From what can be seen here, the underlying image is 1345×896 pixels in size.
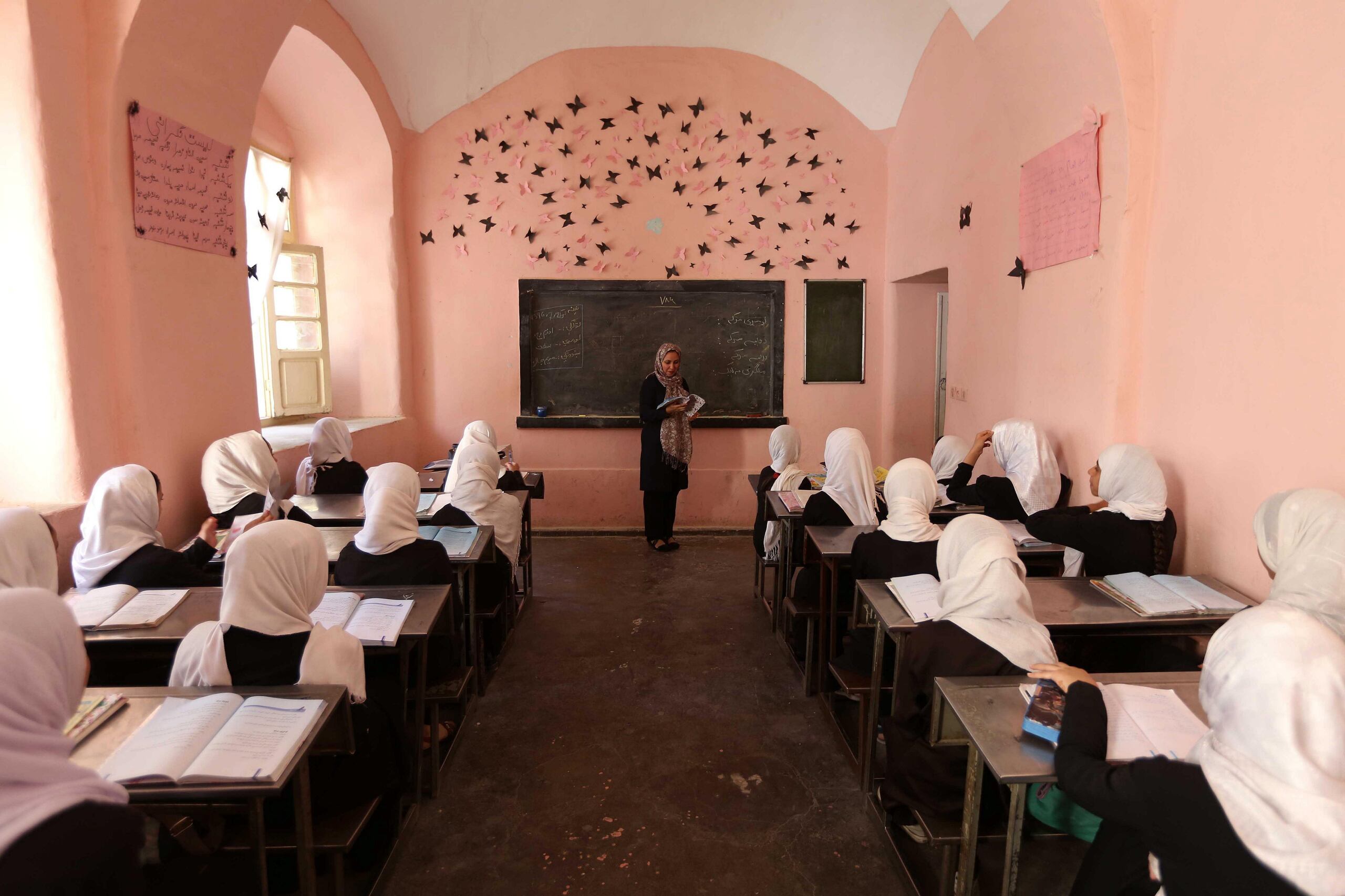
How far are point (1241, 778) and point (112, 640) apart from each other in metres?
2.73

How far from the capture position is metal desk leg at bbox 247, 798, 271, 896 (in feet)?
5.36

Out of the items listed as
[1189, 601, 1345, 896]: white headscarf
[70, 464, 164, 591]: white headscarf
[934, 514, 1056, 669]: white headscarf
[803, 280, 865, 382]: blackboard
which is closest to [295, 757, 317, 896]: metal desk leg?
[70, 464, 164, 591]: white headscarf

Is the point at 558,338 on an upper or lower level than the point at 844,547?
upper

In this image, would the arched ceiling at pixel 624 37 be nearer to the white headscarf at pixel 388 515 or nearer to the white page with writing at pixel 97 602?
the white headscarf at pixel 388 515

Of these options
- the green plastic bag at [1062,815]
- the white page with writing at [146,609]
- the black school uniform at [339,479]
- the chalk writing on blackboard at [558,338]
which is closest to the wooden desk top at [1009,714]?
the green plastic bag at [1062,815]

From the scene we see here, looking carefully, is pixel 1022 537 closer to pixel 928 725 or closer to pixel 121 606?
pixel 928 725

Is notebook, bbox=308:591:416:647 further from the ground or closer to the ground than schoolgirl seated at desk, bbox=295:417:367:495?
closer to the ground

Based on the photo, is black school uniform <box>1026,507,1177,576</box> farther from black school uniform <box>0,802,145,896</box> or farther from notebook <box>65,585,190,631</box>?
notebook <box>65,585,190,631</box>

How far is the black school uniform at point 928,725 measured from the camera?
205cm

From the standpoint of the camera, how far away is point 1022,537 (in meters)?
3.30

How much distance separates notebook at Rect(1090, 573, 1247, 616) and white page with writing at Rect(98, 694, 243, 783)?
2.57 metres

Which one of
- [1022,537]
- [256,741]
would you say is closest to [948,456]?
[1022,537]

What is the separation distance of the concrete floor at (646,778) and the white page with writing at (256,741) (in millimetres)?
847

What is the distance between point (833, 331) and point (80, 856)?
5.78m
